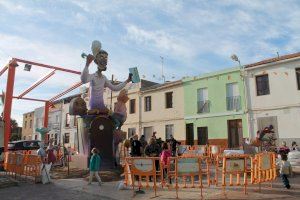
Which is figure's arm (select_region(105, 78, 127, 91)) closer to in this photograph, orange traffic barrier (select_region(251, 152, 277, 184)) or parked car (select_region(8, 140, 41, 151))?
orange traffic barrier (select_region(251, 152, 277, 184))

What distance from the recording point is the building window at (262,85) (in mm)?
23672

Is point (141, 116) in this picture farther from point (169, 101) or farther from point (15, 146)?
point (15, 146)

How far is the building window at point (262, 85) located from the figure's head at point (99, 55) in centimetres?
1255

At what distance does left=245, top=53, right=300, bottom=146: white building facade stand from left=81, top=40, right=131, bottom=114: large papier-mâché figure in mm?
12131

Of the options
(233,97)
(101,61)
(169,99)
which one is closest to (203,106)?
(233,97)

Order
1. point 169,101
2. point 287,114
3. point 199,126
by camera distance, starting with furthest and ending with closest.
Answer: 1. point 169,101
2. point 199,126
3. point 287,114

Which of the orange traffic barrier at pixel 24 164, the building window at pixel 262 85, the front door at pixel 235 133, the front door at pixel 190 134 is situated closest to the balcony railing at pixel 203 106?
the front door at pixel 190 134

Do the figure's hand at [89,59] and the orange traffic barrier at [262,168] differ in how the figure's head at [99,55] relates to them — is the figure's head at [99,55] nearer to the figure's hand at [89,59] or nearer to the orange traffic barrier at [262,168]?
the figure's hand at [89,59]

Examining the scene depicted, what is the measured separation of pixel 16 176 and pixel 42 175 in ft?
9.03

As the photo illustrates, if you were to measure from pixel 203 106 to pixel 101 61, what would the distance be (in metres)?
13.3

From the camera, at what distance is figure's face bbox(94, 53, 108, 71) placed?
15961mm

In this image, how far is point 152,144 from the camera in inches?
486

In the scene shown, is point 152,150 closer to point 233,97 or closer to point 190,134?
point 233,97

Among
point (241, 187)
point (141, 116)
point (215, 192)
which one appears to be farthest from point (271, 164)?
point (141, 116)
